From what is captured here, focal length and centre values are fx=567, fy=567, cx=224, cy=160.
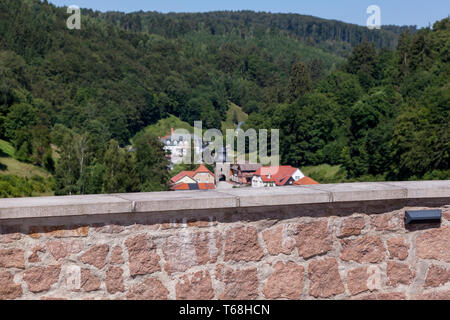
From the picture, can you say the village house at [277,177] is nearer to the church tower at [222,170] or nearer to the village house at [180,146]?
the church tower at [222,170]

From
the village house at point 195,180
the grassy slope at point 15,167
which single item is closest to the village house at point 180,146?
the village house at point 195,180

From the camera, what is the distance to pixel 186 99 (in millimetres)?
114312

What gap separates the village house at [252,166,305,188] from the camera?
5581 centimetres

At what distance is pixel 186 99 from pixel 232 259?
11168 cm

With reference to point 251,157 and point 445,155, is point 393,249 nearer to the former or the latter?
point 445,155

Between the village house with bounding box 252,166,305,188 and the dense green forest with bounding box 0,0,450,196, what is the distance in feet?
15.7

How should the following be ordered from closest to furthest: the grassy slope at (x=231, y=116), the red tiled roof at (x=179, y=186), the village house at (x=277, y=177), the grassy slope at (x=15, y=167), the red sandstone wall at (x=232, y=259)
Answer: the red sandstone wall at (x=232, y=259) → the grassy slope at (x=15, y=167) → the red tiled roof at (x=179, y=186) → the village house at (x=277, y=177) → the grassy slope at (x=231, y=116)

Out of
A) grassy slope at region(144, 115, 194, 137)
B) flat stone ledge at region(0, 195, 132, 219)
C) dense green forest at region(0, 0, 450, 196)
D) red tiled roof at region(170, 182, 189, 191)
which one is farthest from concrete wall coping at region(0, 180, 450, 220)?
grassy slope at region(144, 115, 194, 137)

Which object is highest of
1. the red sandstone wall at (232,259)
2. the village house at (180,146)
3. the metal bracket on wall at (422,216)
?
the metal bracket on wall at (422,216)

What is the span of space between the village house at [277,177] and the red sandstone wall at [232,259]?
50.5 metres

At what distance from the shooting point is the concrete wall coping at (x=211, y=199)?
3.28 meters

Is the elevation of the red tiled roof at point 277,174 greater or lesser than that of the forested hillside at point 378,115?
lesser

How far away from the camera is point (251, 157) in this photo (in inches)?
3118
